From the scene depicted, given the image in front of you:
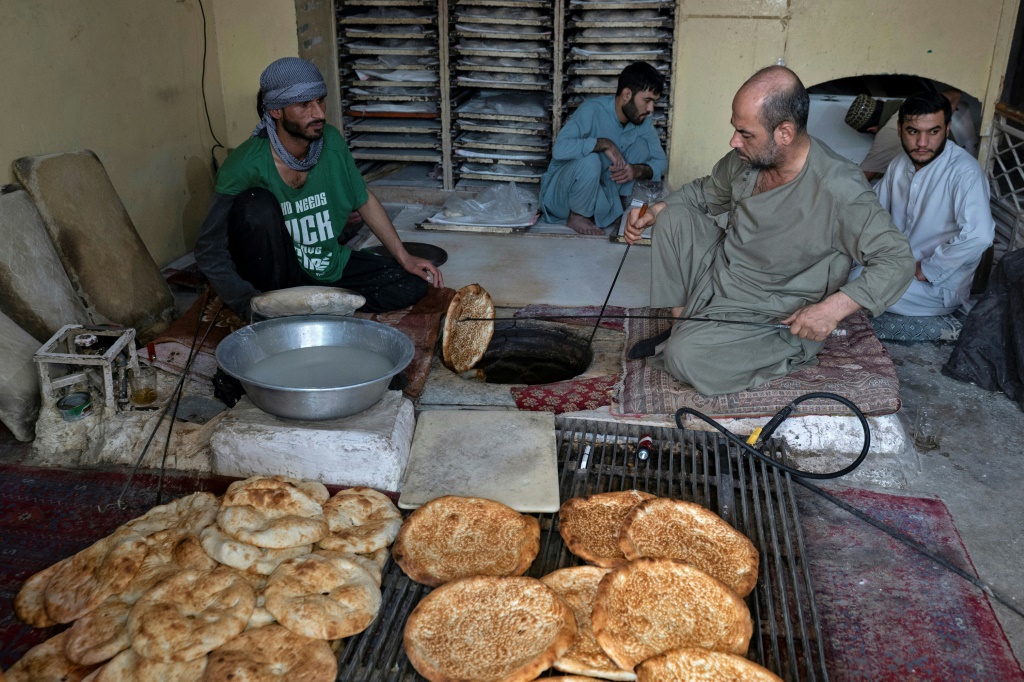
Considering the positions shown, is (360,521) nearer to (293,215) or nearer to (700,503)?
(700,503)

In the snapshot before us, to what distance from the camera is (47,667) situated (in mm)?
2219

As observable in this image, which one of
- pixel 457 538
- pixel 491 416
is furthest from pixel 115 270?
pixel 457 538

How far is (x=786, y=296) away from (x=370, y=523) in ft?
6.47

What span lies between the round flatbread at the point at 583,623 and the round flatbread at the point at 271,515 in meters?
0.74

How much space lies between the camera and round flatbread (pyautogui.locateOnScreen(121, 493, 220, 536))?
2674 millimetres

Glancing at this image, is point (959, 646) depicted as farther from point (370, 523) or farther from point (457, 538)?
point (370, 523)

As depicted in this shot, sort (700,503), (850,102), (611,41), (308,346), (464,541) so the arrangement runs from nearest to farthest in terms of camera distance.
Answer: (464,541) → (700,503) → (308,346) → (611,41) → (850,102)

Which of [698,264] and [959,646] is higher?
[698,264]

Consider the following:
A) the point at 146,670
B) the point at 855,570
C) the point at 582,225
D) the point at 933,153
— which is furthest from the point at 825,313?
the point at 582,225

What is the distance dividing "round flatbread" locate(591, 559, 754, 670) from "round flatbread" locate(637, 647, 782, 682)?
0.22 ft

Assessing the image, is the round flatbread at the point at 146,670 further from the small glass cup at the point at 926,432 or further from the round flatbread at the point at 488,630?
the small glass cup at the point at 926,432

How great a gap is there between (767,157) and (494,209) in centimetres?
299

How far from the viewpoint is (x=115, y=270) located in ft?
14.0

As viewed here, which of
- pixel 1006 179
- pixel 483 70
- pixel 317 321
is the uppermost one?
pixel 483 70
